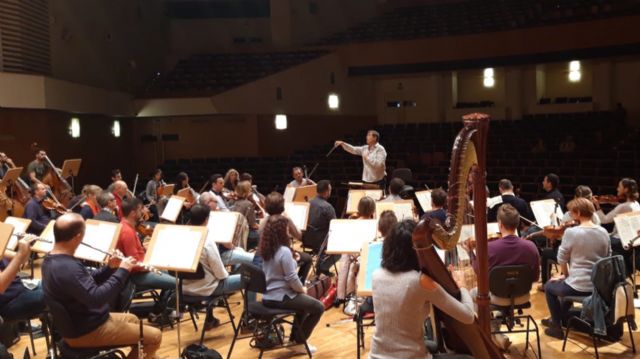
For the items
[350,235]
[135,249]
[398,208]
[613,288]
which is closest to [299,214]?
[398,208]

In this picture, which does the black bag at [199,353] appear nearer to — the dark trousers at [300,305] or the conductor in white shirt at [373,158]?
the dark trousers at [300,305]

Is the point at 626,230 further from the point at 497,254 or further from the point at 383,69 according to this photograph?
the point at 383,69

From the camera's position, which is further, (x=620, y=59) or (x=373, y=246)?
(x=620, y=59)

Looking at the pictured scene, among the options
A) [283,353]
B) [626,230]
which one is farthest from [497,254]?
[283,353]

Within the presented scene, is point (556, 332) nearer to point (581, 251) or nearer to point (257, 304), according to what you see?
point (581, 251)

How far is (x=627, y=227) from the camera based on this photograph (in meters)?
5.89

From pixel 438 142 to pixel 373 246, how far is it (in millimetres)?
12514

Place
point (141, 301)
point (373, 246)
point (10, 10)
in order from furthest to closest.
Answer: point (10, 10)
point (141, 301)
point (373, 246)

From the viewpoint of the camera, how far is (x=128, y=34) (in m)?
19.6

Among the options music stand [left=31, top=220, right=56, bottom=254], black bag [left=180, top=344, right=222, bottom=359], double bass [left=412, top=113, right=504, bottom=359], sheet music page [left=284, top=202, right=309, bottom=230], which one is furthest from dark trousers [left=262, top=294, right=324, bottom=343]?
music stand [left=31, top=220, right=56, bottom=254]

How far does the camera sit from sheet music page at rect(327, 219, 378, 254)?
569cm

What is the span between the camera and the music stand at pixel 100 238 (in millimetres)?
5180

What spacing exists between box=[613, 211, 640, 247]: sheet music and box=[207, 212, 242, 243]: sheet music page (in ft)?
12.5

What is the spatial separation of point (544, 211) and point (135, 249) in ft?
15.4
